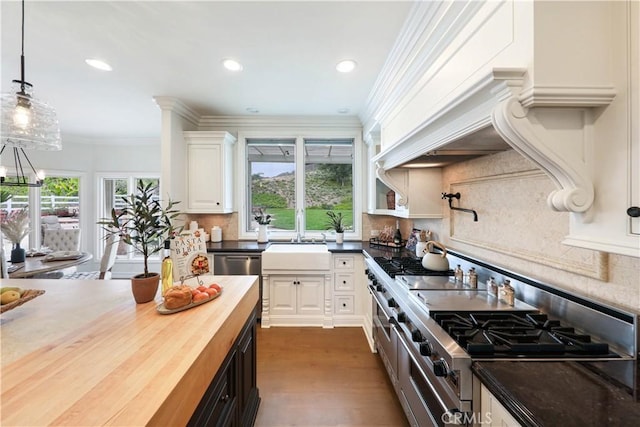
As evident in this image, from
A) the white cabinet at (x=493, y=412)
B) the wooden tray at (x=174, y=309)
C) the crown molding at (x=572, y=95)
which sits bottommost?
the white cabinet at (x=493, y=412)

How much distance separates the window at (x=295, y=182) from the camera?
3984 mm

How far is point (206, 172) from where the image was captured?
3564 mm

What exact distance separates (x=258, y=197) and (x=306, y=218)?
794 millimetres

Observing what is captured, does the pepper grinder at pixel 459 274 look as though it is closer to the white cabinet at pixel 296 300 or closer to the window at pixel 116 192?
the white cabinet at pixel 296 300

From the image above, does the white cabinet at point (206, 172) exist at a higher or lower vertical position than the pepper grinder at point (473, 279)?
higher

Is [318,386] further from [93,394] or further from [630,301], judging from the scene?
[630,301]

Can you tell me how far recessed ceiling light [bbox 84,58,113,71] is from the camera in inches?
91.7

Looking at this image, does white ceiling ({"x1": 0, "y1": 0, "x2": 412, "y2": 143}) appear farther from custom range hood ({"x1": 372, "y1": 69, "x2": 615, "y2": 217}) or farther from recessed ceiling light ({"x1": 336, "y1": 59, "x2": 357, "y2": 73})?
custom range hood ({"x1": 372, "y1": 69, "x2": 615, "y2": 217})

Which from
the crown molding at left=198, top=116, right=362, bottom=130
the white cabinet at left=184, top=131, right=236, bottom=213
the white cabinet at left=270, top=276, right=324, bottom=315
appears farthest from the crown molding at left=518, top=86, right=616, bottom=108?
the white cabinet at left=184, top=131, right=236, bottom=213

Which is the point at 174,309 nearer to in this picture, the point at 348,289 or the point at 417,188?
the point at 417,188

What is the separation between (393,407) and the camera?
6.47 ft

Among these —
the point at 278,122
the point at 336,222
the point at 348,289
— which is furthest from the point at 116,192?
the point at 348,289

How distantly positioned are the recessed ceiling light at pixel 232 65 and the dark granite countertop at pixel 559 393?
267 cm

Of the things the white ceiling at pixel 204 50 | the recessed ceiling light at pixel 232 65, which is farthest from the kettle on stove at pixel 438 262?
the recessed ceiling light at pixel 232 65
